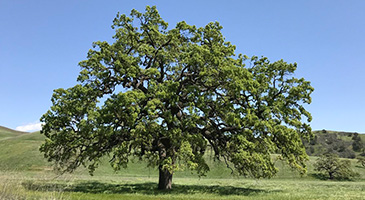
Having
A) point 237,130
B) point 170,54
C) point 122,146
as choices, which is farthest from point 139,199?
point 170,54

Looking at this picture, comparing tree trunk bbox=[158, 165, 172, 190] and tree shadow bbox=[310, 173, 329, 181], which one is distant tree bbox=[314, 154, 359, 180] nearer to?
tree shadow bbox=[310, 173, 329, 181]

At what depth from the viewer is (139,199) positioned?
1792 centimetres

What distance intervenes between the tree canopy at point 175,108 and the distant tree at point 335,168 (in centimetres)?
4297

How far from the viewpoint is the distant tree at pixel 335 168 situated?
61.9 meters

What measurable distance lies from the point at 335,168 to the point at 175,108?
52580 mm

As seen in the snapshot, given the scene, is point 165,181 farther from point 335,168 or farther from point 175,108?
point 335,168

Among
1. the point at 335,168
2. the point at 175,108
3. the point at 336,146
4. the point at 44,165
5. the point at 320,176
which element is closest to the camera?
the point at 175,108

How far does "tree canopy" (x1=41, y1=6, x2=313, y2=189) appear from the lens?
75.6ft

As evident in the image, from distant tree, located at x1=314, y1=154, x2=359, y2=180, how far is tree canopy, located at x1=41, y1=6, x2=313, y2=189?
42975mm

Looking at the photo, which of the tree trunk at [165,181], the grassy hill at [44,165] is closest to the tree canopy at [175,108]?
the tree trunk at [165,181]

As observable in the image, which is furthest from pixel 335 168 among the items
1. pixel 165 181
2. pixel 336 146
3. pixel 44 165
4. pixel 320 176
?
pixel 336 146

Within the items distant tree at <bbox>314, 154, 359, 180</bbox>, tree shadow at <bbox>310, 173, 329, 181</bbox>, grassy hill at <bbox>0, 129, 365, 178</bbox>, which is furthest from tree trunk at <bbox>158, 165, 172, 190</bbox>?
distant tree at <bbox>314, 154, 359, 180</bbox>

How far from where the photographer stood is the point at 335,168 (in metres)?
62.9

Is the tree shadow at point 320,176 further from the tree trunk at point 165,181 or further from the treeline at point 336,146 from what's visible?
the treeline at point 336,146
